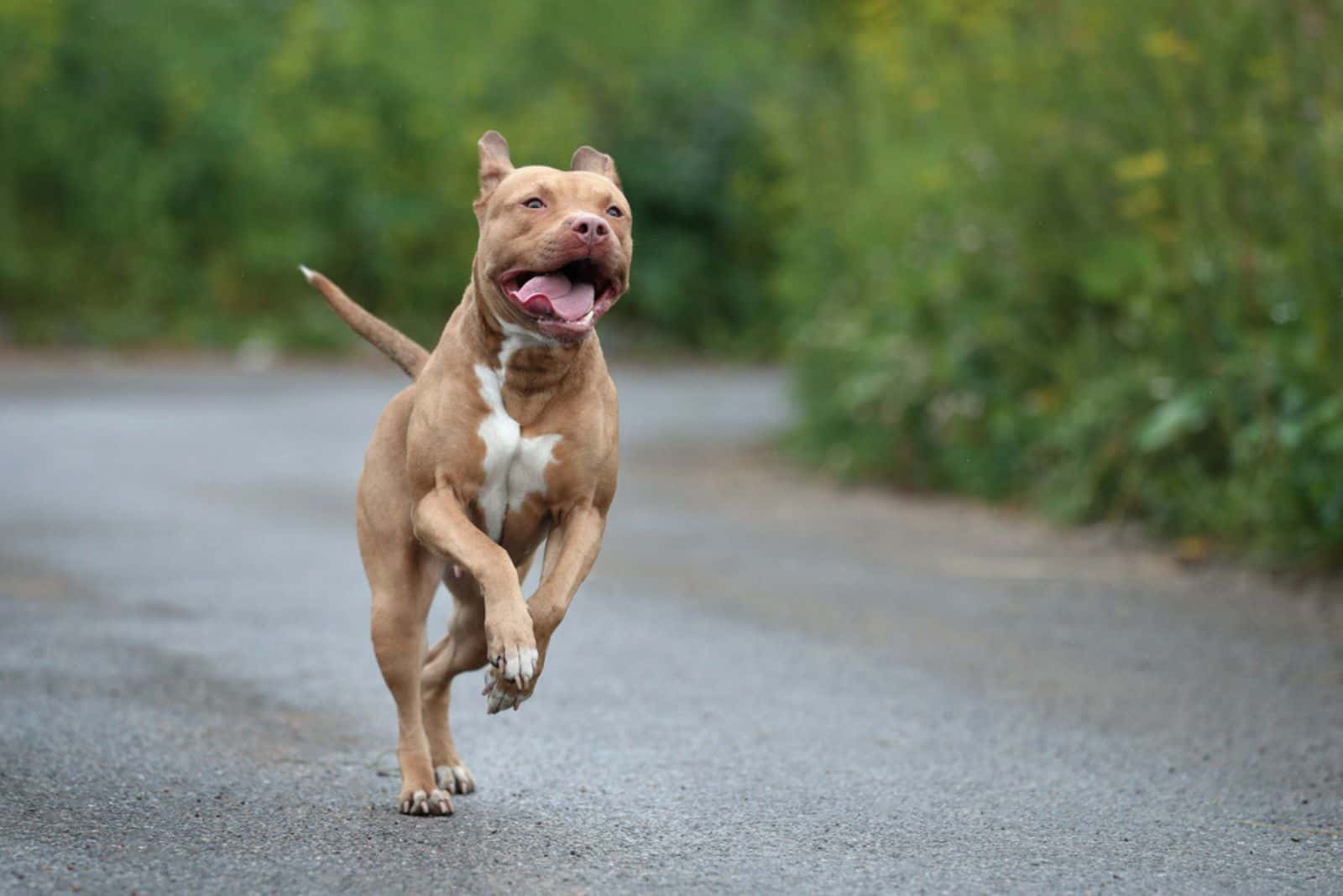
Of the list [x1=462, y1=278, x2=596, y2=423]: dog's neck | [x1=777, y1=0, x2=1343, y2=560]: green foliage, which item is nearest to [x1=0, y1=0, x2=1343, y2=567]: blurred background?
[x1=777, y1=0, x2=1343, y2=560]: green foliage

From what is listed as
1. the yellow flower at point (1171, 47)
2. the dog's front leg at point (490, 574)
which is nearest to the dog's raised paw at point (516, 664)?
the dog's front leg at point (490, 574)

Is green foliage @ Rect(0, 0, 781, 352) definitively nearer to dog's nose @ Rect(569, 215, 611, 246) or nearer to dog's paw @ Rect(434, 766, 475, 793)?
dog's paw @ Rect(434, 766, 475, 793)

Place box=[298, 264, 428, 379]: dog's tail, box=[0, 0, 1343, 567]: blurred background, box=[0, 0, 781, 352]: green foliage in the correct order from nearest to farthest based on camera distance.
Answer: box=[298, 264, 428, 379]: dog's tail < box=[0, 0, 1343, 567]: blurred background < box=[0, 0, 781, 352]: green foliage

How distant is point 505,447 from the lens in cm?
486

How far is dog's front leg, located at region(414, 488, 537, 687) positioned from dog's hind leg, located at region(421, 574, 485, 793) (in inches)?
15.5

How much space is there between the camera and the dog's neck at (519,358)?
15.9 ft

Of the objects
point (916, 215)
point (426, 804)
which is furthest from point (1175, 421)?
point (426, 804)

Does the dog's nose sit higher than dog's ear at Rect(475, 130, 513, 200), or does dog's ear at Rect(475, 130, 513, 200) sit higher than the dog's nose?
dog's ear at Rect(475, 130, 513, 200)

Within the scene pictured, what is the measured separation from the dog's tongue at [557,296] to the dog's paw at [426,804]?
135 cm

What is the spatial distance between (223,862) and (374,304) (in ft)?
84.2

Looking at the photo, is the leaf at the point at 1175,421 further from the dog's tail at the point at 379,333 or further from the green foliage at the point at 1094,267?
the dog's tail at the point at 379,333

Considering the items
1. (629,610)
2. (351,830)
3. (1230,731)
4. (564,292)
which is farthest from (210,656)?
(1230,731)

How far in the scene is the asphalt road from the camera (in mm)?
4566

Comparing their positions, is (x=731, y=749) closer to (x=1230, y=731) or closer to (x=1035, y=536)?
(x=1230, y=731)
